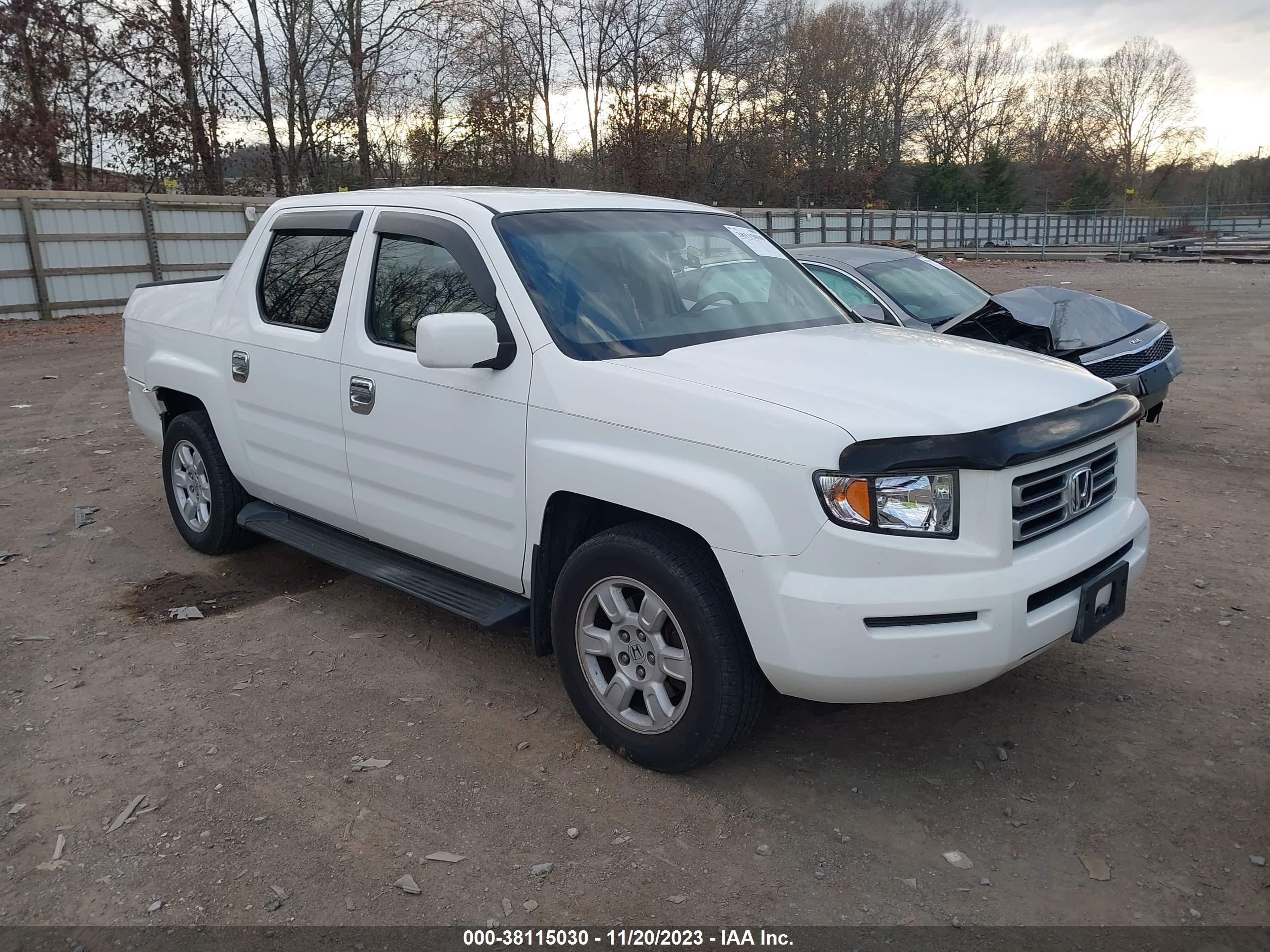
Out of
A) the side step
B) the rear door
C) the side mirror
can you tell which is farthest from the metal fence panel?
the side mirror

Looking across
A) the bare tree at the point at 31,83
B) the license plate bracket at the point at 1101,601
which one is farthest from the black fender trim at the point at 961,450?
the bare tree at the point at 31,83

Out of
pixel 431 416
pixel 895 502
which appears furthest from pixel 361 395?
pixel 895 502

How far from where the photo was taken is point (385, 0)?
29.7 meters

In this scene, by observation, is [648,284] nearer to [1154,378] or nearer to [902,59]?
[1154,378]

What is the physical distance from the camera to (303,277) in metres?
4.71

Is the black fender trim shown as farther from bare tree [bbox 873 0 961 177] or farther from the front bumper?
bare tree [bbox 873 0 961 177]

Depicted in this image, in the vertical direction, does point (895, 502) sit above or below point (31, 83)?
below

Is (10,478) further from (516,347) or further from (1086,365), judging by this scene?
(1086,365)

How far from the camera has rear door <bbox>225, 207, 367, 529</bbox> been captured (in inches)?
173

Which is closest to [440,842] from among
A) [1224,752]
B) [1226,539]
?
[1224,752]

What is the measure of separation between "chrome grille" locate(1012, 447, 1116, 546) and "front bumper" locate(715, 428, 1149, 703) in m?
0.07

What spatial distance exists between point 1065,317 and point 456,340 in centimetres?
565

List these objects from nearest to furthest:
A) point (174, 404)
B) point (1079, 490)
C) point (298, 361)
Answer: point (1079, 490) < point (298, 361) < point (174, 404)

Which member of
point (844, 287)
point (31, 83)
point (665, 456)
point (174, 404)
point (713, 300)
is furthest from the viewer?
point (31, 83)
